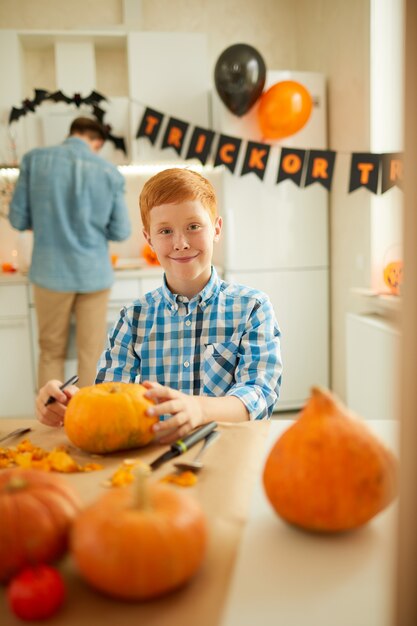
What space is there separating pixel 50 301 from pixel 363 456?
247 centimetres

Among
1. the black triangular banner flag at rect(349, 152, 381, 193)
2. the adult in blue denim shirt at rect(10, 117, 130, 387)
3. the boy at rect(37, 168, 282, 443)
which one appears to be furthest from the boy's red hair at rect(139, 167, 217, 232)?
the black triangular banner flag at rect(349, 152, 381, 193)

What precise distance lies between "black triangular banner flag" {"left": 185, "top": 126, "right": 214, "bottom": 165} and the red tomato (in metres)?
2.80

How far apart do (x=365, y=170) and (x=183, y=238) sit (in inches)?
70.6

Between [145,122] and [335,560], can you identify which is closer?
[335,560]

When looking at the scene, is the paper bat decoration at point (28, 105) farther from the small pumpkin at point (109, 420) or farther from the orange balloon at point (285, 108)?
the small pumpkin at point (109, 420)

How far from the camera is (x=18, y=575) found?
1.39 feet

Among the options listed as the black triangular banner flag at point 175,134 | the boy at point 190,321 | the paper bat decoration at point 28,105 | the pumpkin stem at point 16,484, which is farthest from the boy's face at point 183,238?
the paper bat decoration at point 28,105

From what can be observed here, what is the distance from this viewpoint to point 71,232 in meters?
2.69

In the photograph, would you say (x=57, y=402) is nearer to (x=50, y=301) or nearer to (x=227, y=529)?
(x=227, y=529)

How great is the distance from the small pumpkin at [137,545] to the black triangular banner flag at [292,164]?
8.62 ft

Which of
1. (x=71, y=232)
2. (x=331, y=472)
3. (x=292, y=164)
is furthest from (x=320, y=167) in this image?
(x=331, y=472)

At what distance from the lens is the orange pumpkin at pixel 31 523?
0.42 m

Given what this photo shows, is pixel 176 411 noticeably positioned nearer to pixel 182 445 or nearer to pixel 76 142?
pixel 182 445

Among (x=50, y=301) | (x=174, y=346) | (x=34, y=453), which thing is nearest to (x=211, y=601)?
(x=34, y=453)
